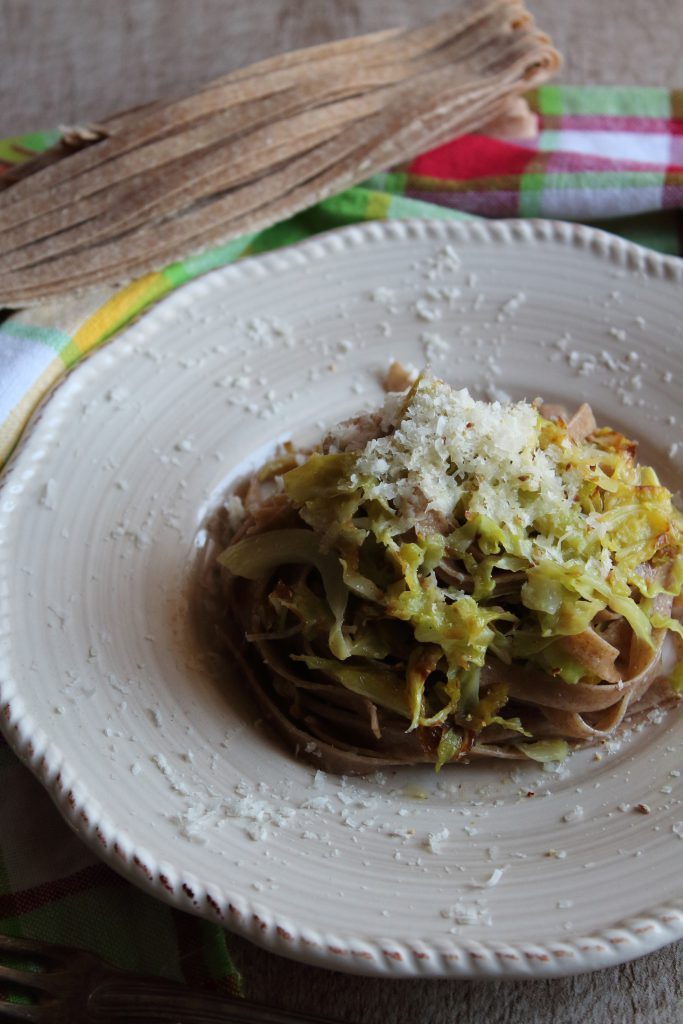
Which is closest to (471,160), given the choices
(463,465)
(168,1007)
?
(463,465)

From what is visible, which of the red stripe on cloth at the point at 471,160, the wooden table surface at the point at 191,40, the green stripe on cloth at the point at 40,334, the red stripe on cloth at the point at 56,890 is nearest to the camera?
the red stripe on cloth at the point at 56,890

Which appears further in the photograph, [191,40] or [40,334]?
[191,40]

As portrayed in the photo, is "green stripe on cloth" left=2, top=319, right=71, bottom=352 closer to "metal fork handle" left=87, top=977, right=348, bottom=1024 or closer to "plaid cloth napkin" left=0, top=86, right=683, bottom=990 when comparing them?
"plaid cloth napkin" left=0, top=86, right=683, bottom=990

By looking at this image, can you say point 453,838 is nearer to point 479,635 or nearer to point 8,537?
point 479,635

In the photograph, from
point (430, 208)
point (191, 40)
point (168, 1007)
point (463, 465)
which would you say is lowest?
point (168, 1007)

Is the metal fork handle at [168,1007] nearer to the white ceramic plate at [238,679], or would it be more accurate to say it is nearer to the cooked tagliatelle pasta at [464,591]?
the white ceramic plate at [238,679]

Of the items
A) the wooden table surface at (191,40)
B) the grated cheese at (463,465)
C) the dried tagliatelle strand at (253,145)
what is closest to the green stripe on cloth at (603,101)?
the dried tagliatelle strand at (253,145)

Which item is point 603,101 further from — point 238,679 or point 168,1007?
point 168,1007
